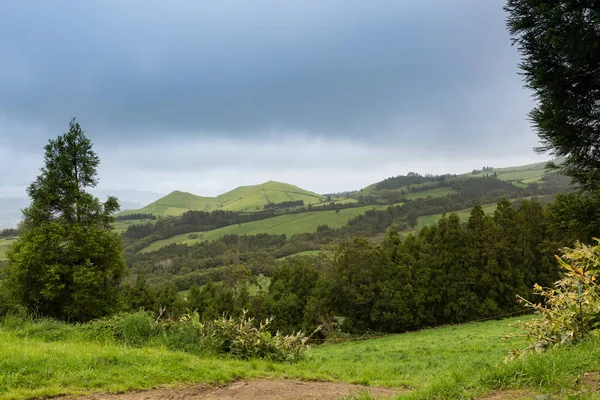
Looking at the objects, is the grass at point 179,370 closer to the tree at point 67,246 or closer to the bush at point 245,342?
the bush at point 245,342

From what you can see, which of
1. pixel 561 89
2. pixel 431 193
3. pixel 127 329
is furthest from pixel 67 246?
pixel 431 193

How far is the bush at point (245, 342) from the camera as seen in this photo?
8.93 meters

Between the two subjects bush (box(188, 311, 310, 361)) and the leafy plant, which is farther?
bush (box(188, 311, 310, 361))

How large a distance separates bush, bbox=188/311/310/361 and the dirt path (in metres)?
2.12

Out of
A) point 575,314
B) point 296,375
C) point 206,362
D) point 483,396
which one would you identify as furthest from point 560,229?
point 206,362

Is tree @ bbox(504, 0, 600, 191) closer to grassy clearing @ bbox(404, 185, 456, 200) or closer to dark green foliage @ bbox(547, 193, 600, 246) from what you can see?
dark green foliage @ bbox(547, 193, 600, 246)

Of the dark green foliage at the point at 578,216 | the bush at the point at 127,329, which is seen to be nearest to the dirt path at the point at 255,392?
the bush at the point at 127,329

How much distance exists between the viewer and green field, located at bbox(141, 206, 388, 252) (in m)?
115

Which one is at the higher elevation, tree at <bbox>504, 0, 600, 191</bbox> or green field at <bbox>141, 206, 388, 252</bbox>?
tree at <bbox>504, 0, 600, 191</bbox>

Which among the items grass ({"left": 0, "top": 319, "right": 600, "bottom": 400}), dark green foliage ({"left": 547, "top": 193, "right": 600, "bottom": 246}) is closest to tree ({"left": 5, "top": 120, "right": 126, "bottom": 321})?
grass ({"left": 0, "top": 319, "right": 600, "bottom": 400})

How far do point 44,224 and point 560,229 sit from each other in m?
18.8

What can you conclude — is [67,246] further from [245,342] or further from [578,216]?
[578,216]

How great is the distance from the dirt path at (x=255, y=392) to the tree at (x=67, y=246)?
34.4 ft

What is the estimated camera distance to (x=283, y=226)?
123 meters
